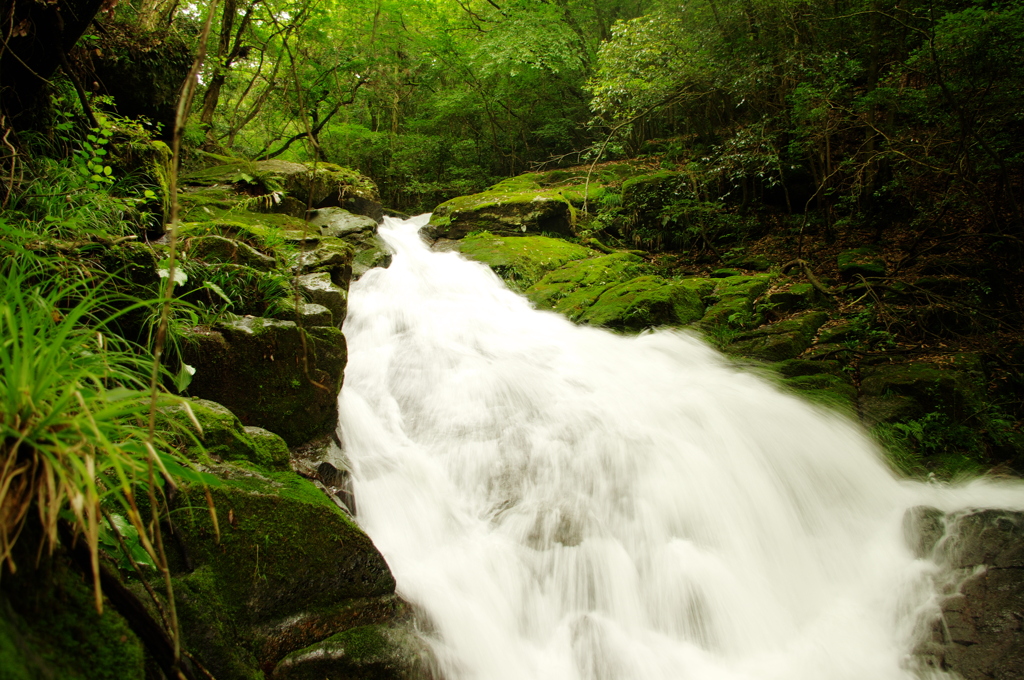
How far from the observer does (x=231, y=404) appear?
130 inches

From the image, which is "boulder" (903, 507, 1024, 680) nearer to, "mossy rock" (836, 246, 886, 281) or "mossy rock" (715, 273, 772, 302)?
"mossy rock" (715, 273, 772, 302)

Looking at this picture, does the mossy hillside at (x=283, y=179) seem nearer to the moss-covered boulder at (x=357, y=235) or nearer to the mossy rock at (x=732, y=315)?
the moss-covered boulder at (x=357, y=235)

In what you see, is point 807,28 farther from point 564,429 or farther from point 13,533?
point 13,533

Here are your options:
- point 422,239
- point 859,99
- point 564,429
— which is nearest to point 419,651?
point 564,429

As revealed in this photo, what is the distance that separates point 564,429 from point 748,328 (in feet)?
10.8

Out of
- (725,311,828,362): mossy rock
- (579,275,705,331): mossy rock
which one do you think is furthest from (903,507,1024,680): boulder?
(579,275,705,331): mossy rock

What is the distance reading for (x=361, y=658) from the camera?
2.23 meters

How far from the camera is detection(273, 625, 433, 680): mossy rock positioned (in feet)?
7.02

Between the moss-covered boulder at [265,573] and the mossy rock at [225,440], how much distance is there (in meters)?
0.15

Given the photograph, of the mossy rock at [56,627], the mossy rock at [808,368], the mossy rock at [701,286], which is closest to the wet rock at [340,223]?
the mossy rock at [701,286]

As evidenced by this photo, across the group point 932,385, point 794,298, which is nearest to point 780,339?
point 794,298

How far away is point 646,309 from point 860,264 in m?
3.08

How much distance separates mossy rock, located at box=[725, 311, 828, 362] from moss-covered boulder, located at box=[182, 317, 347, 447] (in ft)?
15.6

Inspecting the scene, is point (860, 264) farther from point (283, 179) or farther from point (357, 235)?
point (283, 179)
